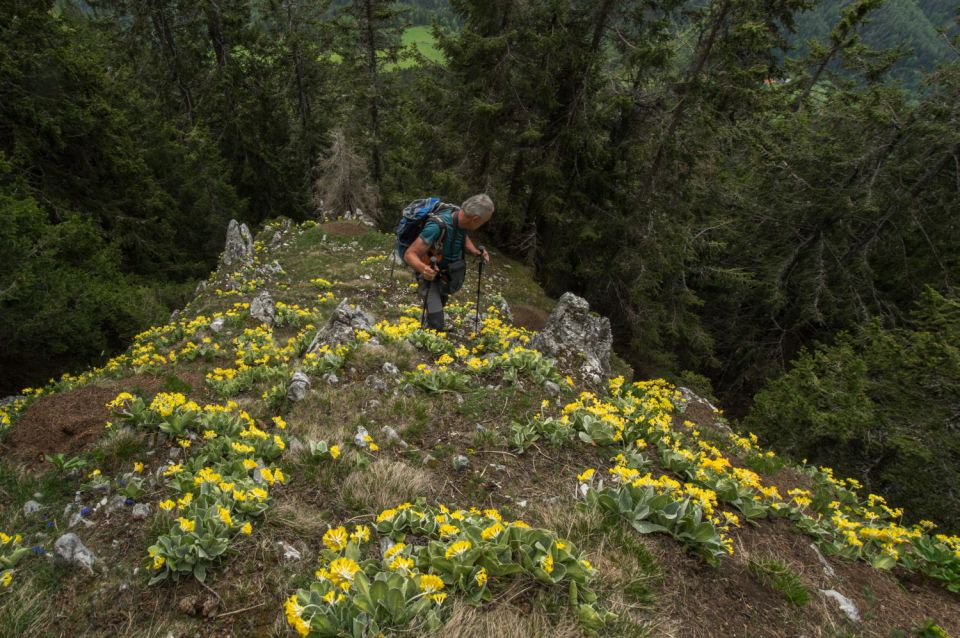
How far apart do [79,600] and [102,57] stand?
3504 centimetres

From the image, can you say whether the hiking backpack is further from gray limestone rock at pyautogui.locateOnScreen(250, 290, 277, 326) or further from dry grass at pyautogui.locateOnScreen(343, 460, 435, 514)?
gray limestone rock at pyautogui.locateOnScreen(250, 290, 277, 326)

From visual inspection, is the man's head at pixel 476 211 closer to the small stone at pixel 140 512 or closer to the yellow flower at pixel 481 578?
the yellow flower at pixel 481 578

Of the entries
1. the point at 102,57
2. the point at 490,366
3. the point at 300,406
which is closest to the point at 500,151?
the point at 490,366

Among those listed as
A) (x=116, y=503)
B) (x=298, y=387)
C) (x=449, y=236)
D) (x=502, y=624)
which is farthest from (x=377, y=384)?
(x=502, y=624)

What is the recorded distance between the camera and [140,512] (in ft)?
12.4

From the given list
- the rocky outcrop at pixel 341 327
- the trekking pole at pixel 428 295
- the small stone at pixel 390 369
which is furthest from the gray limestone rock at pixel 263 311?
the small stone at pixel 390 369

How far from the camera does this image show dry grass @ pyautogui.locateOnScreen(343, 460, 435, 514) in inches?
162

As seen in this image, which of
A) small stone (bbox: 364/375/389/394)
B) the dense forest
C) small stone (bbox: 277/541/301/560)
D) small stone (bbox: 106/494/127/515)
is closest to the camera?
small stone (bbox: 277/541/301/560)

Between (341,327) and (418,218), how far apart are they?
8.50 feet

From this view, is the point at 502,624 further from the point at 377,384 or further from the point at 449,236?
the point at 449,236

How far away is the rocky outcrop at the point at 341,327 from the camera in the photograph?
25.6 ft

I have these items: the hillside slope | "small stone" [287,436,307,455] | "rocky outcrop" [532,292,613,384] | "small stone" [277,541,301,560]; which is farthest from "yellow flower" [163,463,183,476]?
"rocky outcrop" [532,292,613,384]

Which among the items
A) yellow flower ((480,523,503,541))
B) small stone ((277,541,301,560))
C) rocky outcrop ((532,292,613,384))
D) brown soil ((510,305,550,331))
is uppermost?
yellow flower ((480,523,503,541))

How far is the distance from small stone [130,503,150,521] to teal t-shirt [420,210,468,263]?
4.42m
